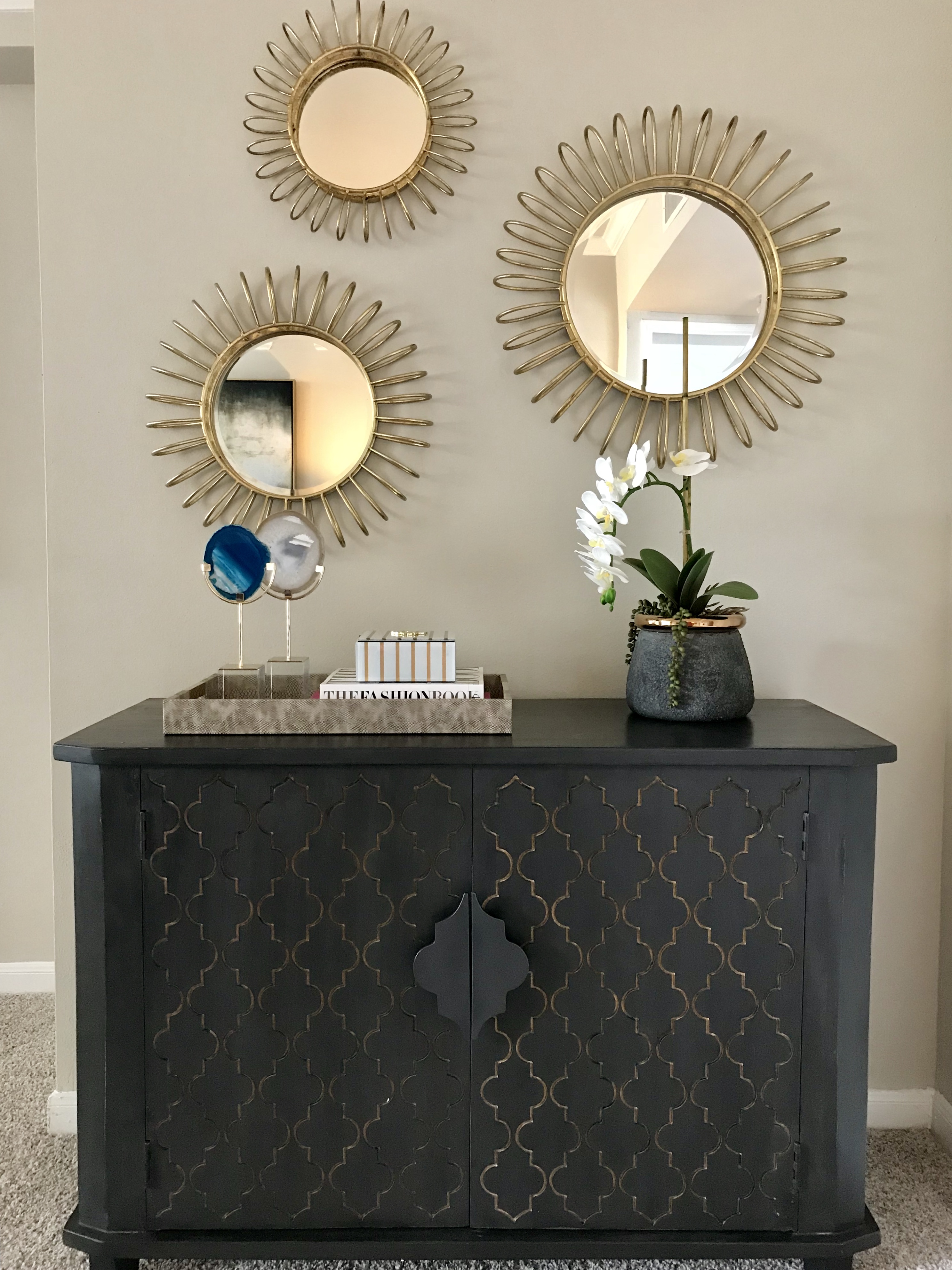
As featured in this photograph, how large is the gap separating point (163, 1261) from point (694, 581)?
1.48 metres

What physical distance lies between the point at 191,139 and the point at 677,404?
3.57 ft

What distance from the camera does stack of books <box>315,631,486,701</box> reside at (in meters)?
1.48

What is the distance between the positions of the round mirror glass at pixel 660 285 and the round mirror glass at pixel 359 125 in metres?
0.40

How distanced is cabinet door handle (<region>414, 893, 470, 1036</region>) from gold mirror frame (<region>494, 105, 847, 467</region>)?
3.19ft

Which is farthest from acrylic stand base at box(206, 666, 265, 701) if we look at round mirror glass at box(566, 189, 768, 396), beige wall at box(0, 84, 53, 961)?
beige wall at box(0, 84, 53, 961)

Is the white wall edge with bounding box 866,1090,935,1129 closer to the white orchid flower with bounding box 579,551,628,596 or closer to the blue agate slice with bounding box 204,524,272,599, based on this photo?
the white orchid flower with bounding box 579,551,628,596

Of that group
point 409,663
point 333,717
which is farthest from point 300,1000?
point 409,663

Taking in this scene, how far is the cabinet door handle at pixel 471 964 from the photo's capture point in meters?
1.41

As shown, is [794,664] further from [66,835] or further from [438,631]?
[66,835]

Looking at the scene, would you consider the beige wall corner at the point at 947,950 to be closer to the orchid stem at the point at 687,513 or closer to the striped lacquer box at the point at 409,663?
the orchid stem at the point at 687,513

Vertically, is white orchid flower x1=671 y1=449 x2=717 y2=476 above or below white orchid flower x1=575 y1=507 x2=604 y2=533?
above

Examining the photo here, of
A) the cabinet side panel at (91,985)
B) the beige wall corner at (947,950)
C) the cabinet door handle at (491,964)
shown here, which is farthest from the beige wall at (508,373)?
the cabinet door handle at (491,964)

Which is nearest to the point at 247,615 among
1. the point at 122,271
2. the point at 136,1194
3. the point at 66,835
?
the point at 66,835

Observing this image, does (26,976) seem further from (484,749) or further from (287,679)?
(484,749)
